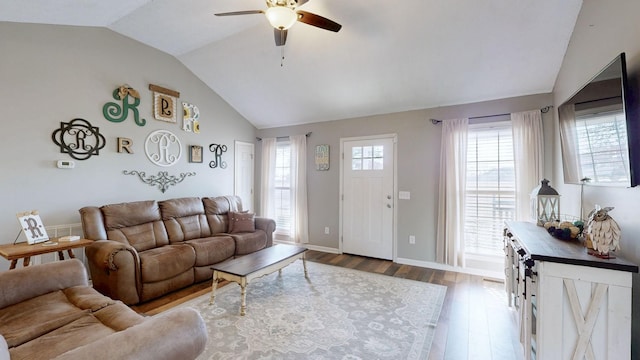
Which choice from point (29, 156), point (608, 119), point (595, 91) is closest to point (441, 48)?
point (595, 91)

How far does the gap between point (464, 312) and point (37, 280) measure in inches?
140

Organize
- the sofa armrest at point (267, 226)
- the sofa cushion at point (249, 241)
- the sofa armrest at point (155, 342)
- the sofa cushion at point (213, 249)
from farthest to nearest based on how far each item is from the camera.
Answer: the sofa armrest at point (267, 226) < the sofa cushion at point (249, 241) < the sofa cushion at point (213, 249) < the sofa armrest at point (155, 342)

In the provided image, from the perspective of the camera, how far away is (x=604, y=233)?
4.85 feet

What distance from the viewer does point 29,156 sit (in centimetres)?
282

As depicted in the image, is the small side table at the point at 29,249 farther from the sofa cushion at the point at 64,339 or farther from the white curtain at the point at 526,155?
the white curtain at the point at 526,155

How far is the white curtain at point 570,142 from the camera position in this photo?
2.13m

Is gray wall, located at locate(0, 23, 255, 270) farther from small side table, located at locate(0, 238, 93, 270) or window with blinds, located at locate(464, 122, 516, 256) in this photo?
window with blinds, located at locate(464, 122, 516, 256)

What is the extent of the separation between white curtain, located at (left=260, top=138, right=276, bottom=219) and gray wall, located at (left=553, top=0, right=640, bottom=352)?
4.43 meters

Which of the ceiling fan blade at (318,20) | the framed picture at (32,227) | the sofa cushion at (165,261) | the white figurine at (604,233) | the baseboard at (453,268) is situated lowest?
the baseboard at (453,268)

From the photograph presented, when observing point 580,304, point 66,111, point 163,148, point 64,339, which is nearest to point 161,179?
point 163,148

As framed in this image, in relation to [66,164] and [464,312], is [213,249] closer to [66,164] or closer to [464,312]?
[66,164]

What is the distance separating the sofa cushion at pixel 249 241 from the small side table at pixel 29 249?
1.66m

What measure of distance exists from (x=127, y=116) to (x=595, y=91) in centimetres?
482

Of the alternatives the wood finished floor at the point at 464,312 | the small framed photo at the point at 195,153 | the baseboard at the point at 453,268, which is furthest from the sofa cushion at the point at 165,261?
the baseboard at the point at 453,268
